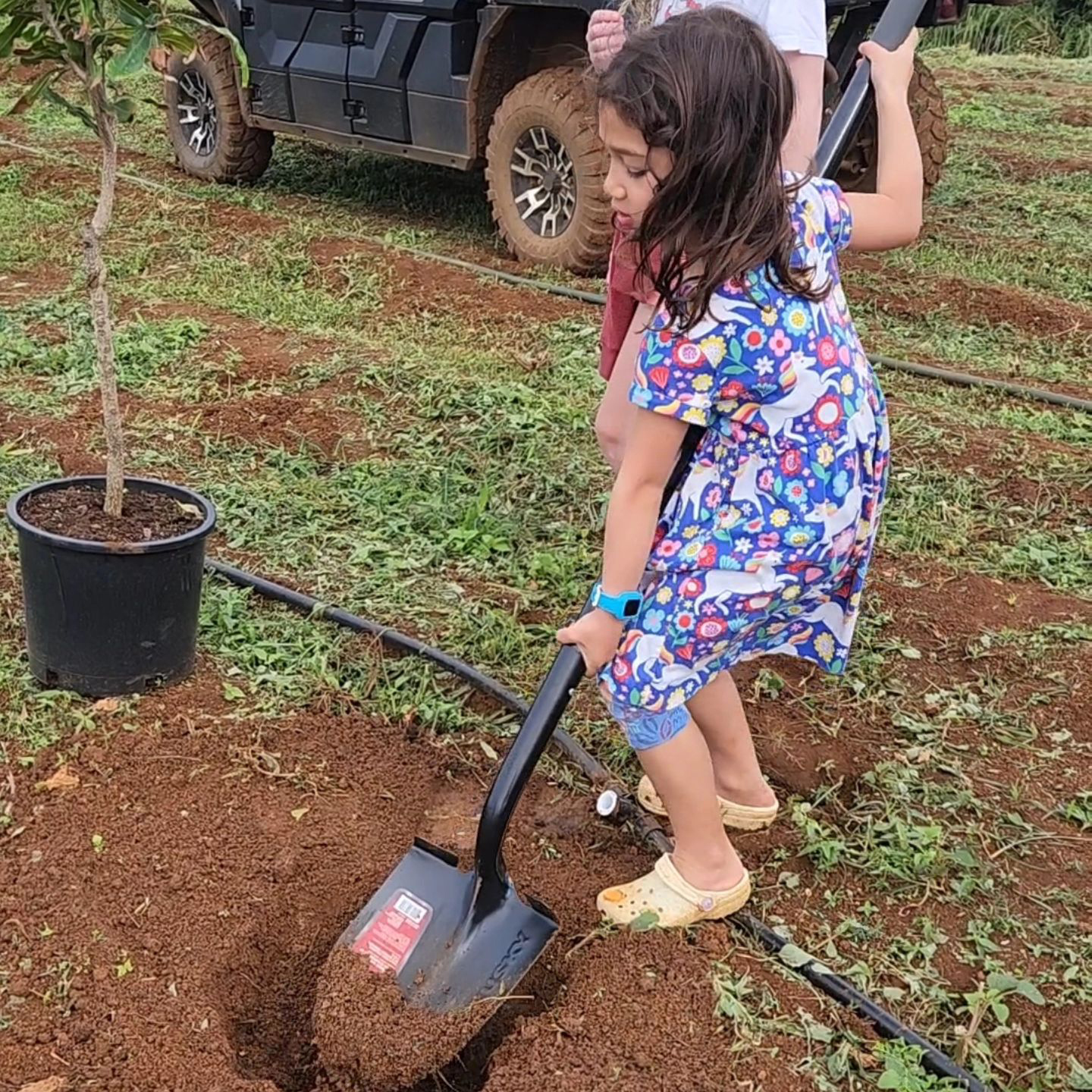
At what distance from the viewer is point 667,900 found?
2.25 m

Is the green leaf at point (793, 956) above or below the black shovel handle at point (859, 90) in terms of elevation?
below

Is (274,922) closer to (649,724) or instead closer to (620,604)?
(649,724)

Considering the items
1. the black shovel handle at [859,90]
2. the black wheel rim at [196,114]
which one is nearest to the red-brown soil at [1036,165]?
the black wheel rim at [196,114]

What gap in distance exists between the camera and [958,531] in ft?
12.5

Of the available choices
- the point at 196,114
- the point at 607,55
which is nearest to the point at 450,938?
the point at 607,55

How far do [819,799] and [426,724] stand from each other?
814 millimetres

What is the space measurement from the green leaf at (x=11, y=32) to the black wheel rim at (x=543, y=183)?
3.98m

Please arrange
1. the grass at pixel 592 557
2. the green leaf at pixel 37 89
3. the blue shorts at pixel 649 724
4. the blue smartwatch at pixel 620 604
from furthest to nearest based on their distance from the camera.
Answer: the green leaf at pixel 37 89, the grass at pixel 592 557, the blue shorts at pixel 649 724, the blue smartwatch at pixel 620 604

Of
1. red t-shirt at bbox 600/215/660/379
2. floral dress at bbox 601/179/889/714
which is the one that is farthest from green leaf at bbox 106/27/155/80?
floral dress at bbox 601/179/889/714

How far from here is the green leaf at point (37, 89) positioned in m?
2.63

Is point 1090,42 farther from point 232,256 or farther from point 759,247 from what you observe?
point 759,247

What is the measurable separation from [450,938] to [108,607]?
1049 mm

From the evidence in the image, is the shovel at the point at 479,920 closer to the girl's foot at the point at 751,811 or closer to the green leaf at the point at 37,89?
the girl's foot at the point at 751,811

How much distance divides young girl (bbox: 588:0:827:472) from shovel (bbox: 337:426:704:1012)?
0.55m
